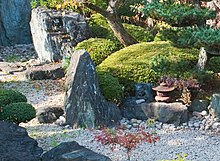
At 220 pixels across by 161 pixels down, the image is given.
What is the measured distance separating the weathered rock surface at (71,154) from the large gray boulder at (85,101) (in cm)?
198

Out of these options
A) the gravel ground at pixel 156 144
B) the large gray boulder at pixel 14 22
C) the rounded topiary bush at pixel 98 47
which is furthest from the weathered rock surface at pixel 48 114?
the large gray boulder at pixel 14 22

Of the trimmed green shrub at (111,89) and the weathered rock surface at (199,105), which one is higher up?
the trimmed green shrub at (111,89)

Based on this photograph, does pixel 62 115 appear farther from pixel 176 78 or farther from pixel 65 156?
pixel 65 156

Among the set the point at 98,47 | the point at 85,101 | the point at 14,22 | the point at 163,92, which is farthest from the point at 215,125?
the point at 14,22

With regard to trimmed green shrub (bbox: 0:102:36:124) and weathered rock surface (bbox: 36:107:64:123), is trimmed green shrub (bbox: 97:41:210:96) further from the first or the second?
trimmed green shrub (bbox: 0:102:36:124)

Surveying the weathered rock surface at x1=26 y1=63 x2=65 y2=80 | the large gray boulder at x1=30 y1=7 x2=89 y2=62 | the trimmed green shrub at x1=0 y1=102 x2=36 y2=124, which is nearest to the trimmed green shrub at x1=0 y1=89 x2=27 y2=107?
the trimmed green shrub at x1=0 y1=102 x2=36 y2=124

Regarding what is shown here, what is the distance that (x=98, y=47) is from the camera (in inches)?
384

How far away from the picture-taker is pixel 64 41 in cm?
1089

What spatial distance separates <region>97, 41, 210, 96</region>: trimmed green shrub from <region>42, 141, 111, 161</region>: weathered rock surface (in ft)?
8.70

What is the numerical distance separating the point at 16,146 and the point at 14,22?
10.8 m

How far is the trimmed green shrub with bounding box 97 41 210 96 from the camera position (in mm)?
7207

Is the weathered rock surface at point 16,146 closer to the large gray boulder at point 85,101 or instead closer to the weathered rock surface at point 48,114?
the large gray boulder at point 85,101

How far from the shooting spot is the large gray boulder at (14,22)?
1505cm

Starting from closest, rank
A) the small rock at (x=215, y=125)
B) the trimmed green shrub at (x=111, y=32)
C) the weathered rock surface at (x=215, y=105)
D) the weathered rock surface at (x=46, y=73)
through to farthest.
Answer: the small rock at (x=215, y=125) → the weathered rock surface at (x=215, y=105) → the weathered rock surface at (x=46, y=73) → the trimmed green shrub at (x=111, y=32)
